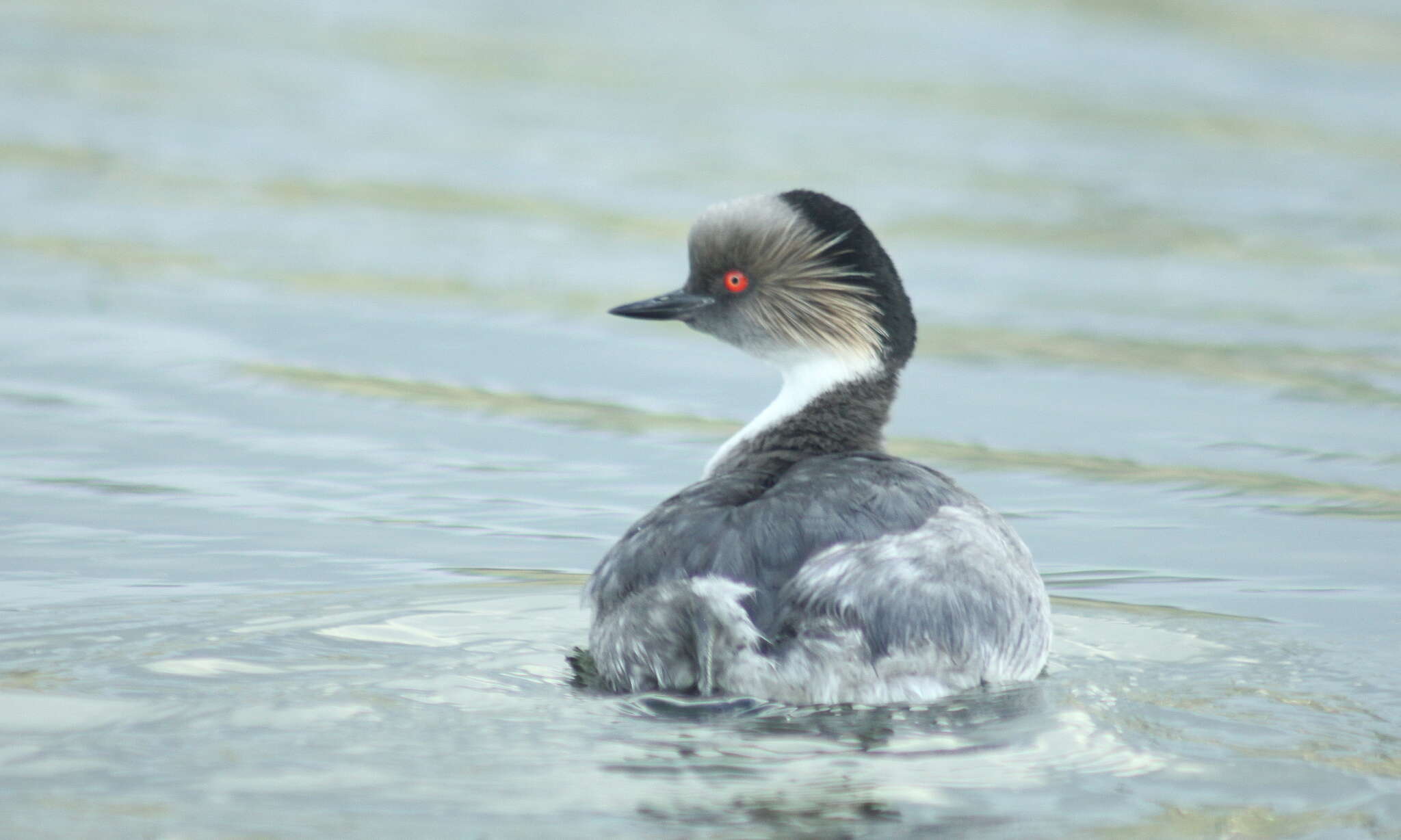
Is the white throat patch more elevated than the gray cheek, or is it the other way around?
the gray cheek

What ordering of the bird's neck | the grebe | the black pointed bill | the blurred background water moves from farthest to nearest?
the black pointed bill
the bird's neck
the grebe
the blurred background water

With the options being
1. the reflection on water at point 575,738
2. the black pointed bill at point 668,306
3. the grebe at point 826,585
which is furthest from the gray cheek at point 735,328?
the reflection on water at point 575,738

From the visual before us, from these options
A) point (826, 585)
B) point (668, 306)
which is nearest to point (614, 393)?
point (668, 306)

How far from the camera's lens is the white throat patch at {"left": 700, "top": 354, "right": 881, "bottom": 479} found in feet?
22.0

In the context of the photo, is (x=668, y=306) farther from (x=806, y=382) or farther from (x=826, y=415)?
(x=826, y=415)

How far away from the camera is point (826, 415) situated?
22.0 feet

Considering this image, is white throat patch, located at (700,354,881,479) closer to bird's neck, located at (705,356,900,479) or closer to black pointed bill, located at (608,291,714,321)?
bird's neck, located at (705,356,900,479)

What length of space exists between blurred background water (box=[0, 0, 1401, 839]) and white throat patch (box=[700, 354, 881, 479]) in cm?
78

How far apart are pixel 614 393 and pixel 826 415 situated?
3.93 m

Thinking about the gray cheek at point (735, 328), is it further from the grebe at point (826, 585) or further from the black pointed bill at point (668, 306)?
the grebe at point (826, 585)

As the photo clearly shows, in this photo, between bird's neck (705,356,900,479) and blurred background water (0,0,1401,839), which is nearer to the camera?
blurred background water (0,0,1401,839)

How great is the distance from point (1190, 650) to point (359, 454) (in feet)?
13.7

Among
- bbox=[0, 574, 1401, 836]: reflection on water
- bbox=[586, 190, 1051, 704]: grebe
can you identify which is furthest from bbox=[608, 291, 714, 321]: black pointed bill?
bbox=[0, 574, 1401, 836]: reflection on water

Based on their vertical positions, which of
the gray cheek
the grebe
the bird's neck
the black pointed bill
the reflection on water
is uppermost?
the black pointed bill
